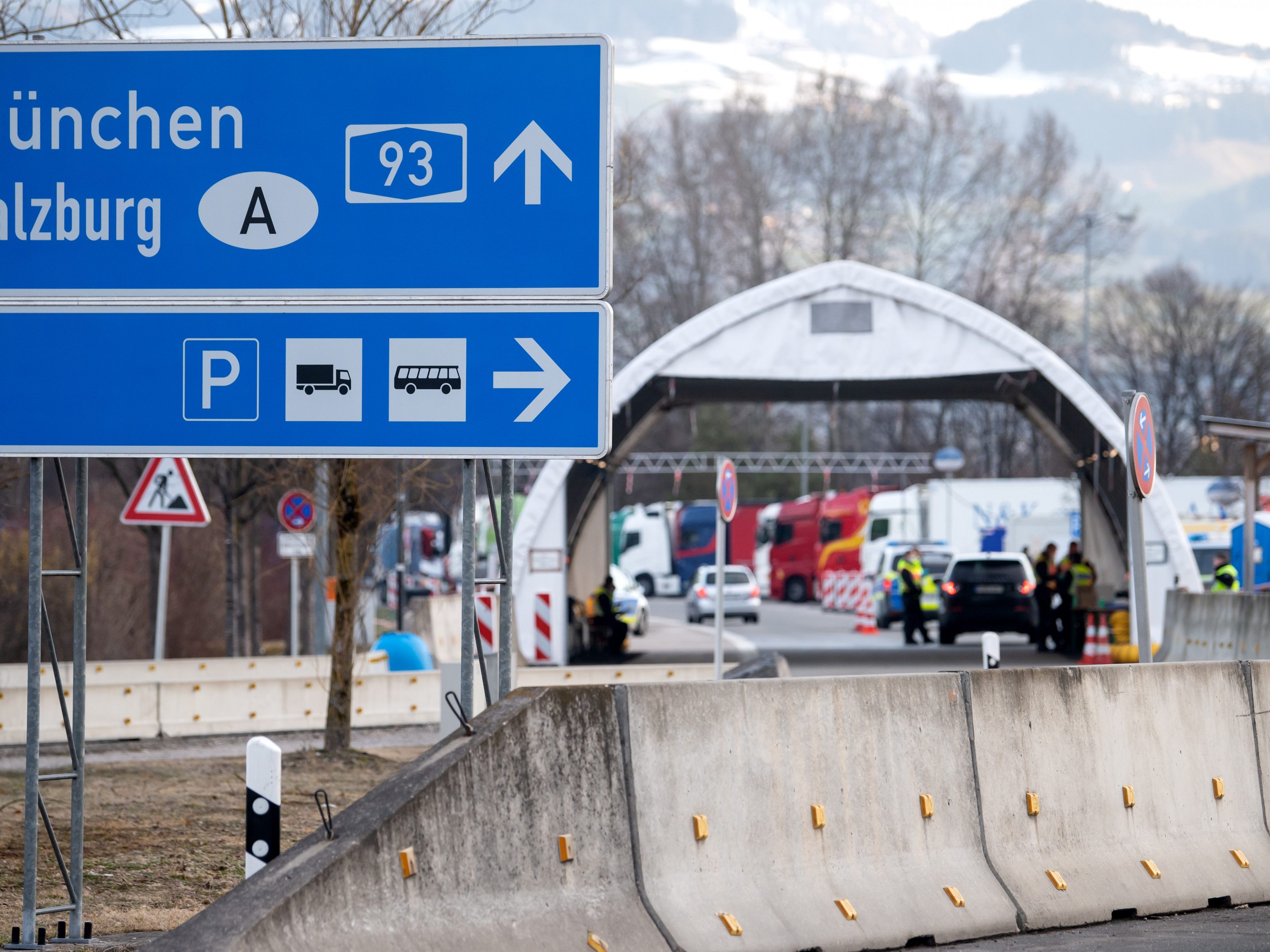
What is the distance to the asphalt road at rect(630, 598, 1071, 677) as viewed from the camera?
25.9 m

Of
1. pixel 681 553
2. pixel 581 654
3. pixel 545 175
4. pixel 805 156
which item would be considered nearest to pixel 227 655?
pixel 581 654

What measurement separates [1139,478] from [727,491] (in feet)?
22.2

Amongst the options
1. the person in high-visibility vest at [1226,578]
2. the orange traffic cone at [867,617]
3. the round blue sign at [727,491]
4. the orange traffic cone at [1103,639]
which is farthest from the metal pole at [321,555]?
the orange traffic cone at [867,617]

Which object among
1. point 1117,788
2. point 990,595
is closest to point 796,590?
point 990,595

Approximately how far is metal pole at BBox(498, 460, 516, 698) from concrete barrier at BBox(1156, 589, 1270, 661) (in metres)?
12.3

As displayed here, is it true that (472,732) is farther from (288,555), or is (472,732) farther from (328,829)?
(288,555)

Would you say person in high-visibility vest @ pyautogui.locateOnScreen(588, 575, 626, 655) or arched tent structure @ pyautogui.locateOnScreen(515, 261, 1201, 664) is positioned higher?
arched tent structure @ pyautogui.locateOnScreen(515, 261, 1201, 664)

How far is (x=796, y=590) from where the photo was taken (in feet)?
204

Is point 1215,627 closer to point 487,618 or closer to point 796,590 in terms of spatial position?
point 487,618

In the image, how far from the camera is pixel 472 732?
6031 millimetres

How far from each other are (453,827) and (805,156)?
54.5m

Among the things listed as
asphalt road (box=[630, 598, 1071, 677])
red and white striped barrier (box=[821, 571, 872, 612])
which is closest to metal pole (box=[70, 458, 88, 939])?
asphalt road (box=[630, 598, 1071, 677])

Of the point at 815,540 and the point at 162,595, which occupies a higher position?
the point at 162,595

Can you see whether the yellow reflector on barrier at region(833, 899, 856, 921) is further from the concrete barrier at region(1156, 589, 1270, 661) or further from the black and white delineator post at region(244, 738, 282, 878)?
the concrete barrier at region(1156, 589, 1270, 661)
